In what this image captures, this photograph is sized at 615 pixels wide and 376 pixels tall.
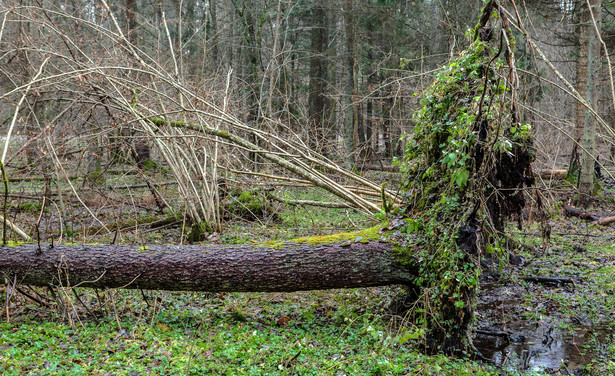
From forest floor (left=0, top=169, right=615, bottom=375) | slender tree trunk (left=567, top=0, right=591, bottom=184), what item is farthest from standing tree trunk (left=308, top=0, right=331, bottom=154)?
forest floor (left=0, top=169, right=615, bottom=375)

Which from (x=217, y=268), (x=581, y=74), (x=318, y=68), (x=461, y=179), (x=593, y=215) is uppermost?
(x=318, y=68)

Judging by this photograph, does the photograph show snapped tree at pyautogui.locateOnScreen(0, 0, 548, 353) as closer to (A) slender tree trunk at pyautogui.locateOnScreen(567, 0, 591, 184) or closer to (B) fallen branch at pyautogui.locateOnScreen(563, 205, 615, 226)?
(B) fallen branch at pyautogui.locateOnScreen(563, 205, 615, 226)

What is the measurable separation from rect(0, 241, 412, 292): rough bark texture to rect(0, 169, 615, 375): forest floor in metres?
0.30

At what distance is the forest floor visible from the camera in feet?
12.8

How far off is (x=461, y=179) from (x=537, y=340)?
2090 millimetres

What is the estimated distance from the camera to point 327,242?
5.04m

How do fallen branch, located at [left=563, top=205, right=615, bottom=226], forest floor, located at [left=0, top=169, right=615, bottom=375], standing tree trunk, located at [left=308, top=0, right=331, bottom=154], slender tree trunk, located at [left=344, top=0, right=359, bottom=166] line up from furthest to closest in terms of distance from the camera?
standing tree trunk, located at [left=308, top=0, right=331, bottom=154]
slender tree trunk, located at [left=344, top=0, right=359, bottom=166]
fallen branch, located at [left=563, top=205, right=615, bottom=226]
forest floor, located at [left=0, top=169, right=615, bottom=375]

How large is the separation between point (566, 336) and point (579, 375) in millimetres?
911

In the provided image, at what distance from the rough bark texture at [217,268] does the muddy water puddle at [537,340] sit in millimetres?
1149

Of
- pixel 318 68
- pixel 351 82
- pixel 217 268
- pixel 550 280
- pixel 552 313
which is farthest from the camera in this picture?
pixel 318 68

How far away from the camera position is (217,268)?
4.95 meters

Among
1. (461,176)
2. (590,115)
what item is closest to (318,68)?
(590,115)

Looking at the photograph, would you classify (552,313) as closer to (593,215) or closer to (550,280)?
(550,280)

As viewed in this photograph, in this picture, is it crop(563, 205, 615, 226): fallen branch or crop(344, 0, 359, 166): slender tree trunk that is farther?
crop(344, 0, 359, 166): slender tree trunk
